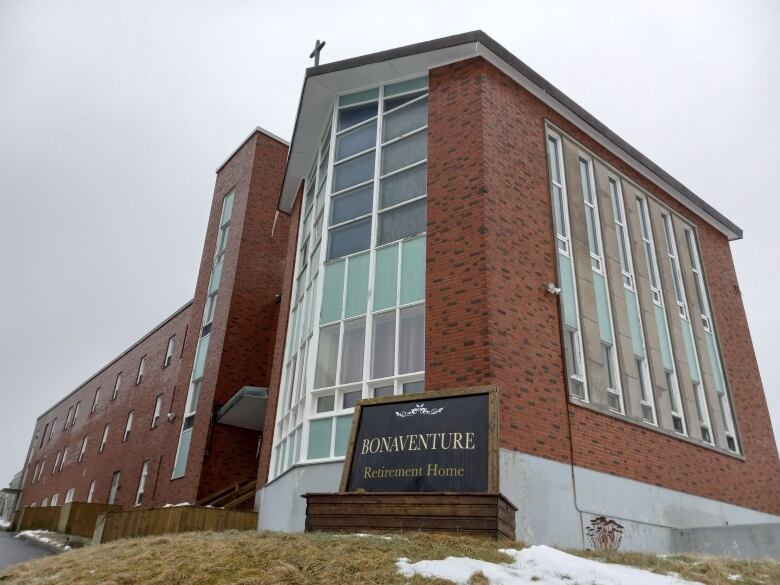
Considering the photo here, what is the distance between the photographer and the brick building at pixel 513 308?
11516 mm

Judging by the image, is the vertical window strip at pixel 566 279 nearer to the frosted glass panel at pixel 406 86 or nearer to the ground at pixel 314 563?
the frosted glass panel at pixel 406 86

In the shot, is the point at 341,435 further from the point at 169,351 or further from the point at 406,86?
the point at 169,351

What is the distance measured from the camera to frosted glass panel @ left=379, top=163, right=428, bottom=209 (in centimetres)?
1373

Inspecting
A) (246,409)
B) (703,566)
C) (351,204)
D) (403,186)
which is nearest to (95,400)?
(246,409)

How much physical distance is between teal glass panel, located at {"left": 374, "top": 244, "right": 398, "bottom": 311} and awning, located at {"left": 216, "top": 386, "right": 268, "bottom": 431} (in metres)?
6.26

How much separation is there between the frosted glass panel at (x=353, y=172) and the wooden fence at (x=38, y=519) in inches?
561

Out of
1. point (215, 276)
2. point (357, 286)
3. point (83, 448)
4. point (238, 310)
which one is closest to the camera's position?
point (357, 286)

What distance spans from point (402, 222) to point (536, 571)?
28.6ft


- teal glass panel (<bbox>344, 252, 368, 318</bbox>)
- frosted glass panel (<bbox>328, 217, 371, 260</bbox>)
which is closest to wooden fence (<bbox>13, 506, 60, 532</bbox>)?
frosted glass panel (<bbox>328, 217, 371, 260</bbox>)

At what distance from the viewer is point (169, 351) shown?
28.2 meters

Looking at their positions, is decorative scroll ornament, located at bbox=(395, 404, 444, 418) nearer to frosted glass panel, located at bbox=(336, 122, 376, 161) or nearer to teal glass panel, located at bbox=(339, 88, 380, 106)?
frosted glass panel, located at bbox=(336, 122, 376, 161)

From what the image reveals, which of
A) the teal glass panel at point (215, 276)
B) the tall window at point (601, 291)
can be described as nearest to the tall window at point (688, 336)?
the tall window at point (601, 291)

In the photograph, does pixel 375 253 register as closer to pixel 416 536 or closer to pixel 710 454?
pixel 416 536

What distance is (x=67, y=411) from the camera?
4247cm
